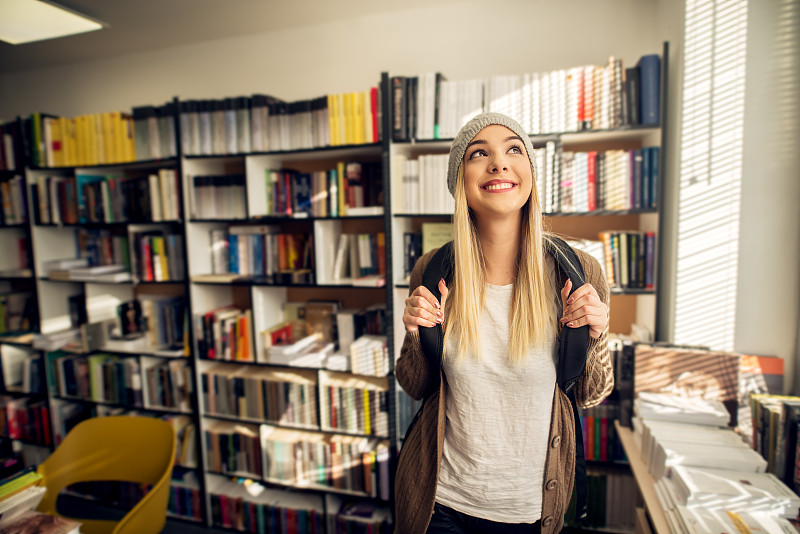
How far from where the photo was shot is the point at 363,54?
2.44m

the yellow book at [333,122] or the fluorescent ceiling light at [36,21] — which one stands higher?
the fluorescent ceiling light at [36,21]

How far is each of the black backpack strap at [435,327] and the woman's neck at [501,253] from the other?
107 mm

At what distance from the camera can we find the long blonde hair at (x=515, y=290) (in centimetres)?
103

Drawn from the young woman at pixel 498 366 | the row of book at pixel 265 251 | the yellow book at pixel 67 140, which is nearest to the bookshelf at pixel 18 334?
the yellow book at pixel 67 140

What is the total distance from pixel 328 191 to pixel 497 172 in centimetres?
136

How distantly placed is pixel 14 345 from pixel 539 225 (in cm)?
376

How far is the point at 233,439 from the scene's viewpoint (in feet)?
7.89

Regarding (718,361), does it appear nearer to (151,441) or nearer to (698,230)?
(698,230)

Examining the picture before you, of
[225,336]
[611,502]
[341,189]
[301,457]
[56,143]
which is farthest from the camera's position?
[56,143]

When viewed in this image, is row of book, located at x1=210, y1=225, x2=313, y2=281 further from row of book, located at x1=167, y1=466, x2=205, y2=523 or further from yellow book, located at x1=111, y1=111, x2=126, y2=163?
row of book, located at x1=167, y1=466, x2=205, y2=523

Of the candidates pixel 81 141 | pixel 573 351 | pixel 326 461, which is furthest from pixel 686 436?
pixel 81 141

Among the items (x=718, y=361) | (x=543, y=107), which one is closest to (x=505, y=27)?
(x=543, y=107)

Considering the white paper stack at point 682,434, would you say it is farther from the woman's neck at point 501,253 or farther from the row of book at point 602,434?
the woman's neck at point 501,253

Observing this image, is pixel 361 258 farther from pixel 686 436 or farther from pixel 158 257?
pixel 686 436
